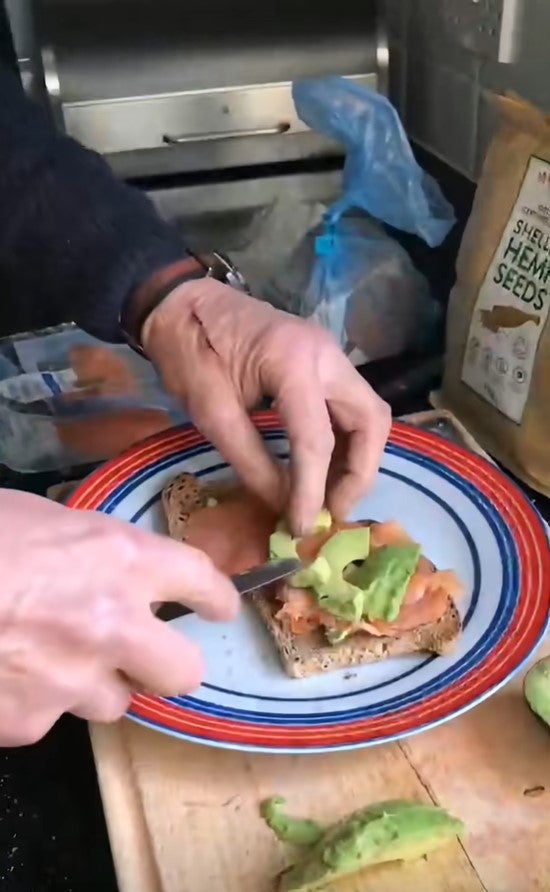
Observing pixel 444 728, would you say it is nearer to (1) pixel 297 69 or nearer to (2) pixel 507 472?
(2) pixel 507 472

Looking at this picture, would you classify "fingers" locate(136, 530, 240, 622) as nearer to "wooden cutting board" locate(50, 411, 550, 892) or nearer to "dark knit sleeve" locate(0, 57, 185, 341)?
"wooden cutting board" locate(50, 411, 550, 892)

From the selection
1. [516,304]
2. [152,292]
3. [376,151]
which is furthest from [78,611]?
[376,151]

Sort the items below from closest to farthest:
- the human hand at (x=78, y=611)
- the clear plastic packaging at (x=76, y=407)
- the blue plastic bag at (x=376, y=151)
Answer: the human hand at (x=78, y=611) < the clear plastic packaging at (x=76, y=407) < the blue plastic bag at (x=376, y=151)

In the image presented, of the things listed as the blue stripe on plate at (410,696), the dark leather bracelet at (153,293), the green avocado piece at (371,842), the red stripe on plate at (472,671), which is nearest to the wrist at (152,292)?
the dark leather bracelet at (153,293)

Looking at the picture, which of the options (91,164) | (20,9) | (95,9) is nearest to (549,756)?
(91,164)

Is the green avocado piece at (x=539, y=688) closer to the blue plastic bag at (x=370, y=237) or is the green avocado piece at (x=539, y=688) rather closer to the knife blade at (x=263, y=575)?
the knife blade at (x=263, y=575)

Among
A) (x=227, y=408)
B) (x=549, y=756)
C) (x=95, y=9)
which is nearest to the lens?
(x=549, y=756)

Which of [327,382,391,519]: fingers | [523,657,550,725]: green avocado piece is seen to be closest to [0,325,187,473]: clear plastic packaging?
[327,382,391,519]: fingers
